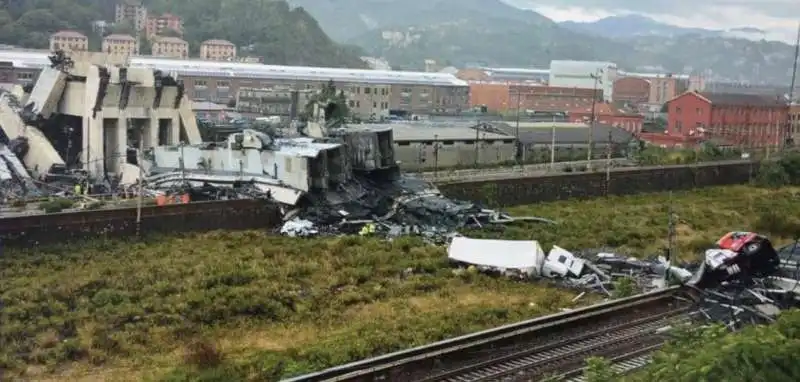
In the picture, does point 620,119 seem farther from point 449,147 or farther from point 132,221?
point 132,221

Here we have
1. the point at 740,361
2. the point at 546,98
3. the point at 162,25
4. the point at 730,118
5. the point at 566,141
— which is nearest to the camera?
the point at 740,361

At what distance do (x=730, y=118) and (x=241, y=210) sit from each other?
81.7 feet

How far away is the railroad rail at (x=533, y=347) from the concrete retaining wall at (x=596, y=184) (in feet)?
25.2

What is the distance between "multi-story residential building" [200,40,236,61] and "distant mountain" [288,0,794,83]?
165 feet

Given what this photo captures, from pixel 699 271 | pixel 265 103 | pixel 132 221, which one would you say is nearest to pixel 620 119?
pixel 265 103

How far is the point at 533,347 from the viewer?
6.96m

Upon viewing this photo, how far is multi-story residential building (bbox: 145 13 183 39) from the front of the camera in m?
56.7

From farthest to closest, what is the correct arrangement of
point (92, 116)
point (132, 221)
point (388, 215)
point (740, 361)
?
point (92, 116), point (388, 215), point (132, 221), point (740, 361)

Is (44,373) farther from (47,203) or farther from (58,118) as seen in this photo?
(58,118)

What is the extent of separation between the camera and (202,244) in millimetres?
11312

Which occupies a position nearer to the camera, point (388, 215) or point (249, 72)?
point (388, 215)

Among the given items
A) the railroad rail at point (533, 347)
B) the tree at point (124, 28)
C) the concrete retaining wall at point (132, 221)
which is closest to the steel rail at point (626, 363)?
the railroad rail at point (533, 347)

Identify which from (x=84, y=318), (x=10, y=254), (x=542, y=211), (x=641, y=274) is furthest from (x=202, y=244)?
(x=542, y=211)

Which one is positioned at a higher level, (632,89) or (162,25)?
(162,25)
